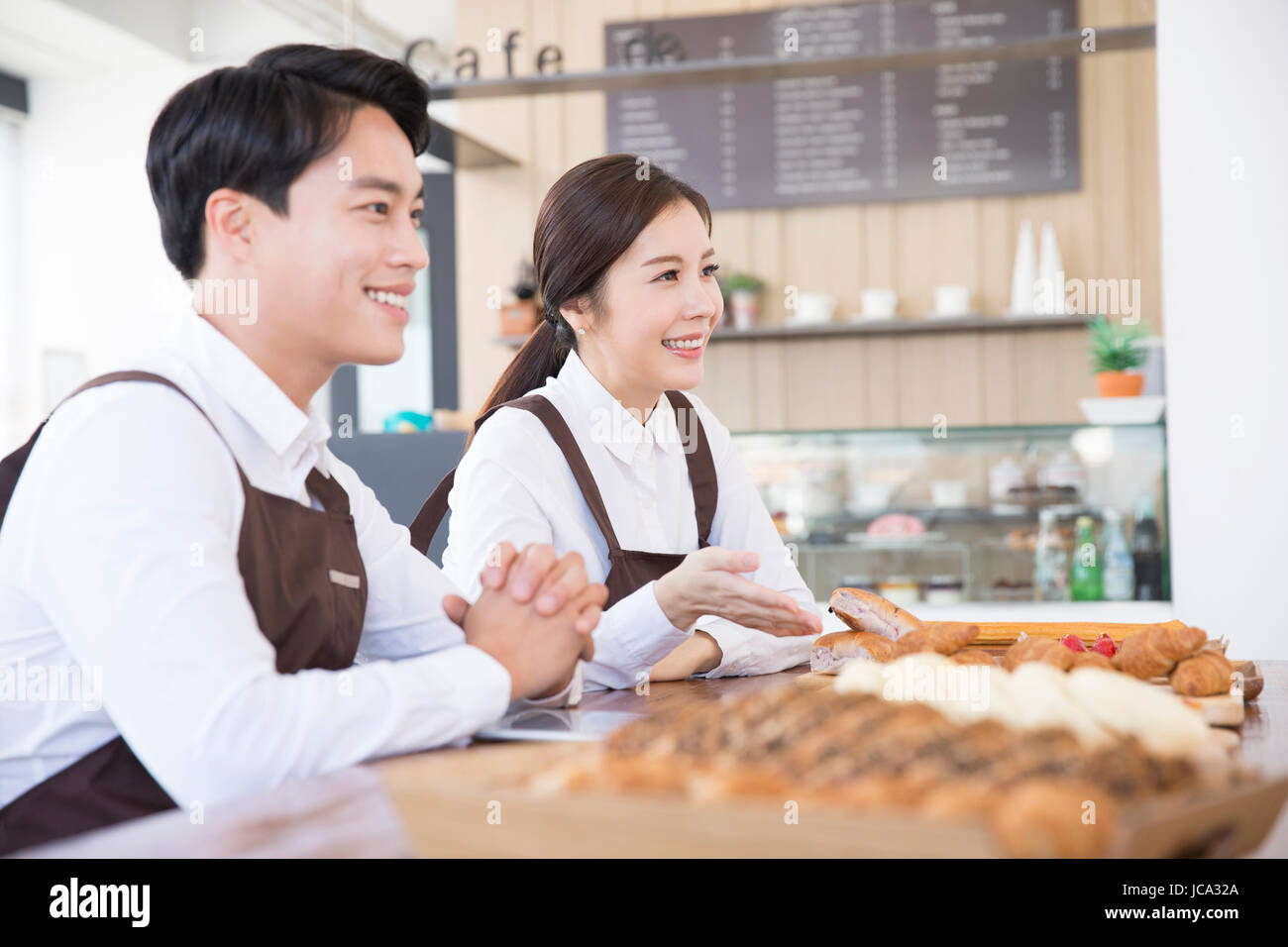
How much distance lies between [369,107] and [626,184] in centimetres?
88

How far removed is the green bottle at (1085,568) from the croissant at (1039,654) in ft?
7.64

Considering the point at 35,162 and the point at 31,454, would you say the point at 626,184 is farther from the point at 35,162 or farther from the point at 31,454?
the point at 35,162

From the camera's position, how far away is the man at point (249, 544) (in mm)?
963

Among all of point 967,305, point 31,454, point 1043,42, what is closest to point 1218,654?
point 31,454

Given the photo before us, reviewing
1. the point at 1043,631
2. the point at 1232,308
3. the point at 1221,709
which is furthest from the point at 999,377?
the point at 1221,709

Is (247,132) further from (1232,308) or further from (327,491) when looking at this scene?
(1232,308)

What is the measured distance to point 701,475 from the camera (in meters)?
2.22

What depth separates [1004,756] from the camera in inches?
27.9

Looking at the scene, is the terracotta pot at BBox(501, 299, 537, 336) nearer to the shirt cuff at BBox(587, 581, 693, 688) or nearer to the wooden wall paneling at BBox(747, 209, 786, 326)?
the wooden wall paneling at BBox(747, 209, 786, 326)

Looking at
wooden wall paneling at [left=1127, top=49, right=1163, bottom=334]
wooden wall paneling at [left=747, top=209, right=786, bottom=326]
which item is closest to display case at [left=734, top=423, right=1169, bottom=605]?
wooden wall paneling at [left=747, top=209, right=786, bottom=326]

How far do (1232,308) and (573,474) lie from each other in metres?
1.99

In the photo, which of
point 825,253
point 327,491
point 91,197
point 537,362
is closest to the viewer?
point 327,491

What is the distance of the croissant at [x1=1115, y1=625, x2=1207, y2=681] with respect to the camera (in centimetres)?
130

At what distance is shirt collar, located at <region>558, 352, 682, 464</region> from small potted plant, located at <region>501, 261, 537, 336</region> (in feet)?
10.4
